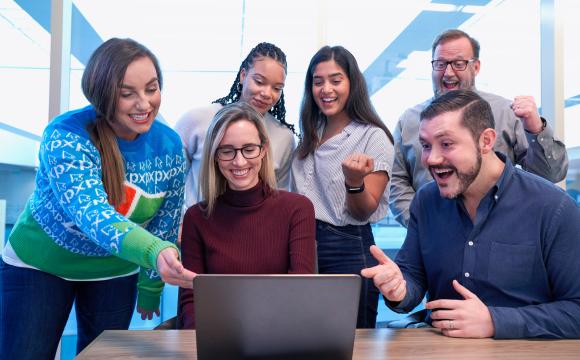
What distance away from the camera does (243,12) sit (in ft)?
10.7

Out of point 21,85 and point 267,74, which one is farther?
point 21,85

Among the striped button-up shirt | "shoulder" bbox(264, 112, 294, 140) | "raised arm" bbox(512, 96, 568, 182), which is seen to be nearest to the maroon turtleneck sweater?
the striped button-up shirt

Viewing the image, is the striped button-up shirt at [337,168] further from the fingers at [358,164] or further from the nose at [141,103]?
the nose at [141,103]

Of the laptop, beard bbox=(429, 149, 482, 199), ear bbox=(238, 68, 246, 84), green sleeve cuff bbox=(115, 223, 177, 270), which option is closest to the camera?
the laptop

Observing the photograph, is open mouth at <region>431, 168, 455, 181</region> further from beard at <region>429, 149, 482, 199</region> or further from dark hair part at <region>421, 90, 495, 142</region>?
dark hair part at <region>421, 90, 495, 142</region>

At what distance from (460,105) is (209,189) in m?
0.87

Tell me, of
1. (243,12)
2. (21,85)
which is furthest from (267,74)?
(21,85)

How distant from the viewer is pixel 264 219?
182 cm

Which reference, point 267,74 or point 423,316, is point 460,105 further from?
point 267,74

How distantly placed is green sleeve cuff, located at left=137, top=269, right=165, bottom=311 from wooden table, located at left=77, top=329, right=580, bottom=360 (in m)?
0.41

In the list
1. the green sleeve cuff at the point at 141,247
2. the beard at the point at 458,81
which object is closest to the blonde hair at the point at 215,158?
the green sleeve cuff at the point at 141,247

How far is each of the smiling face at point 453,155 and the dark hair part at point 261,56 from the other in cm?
88

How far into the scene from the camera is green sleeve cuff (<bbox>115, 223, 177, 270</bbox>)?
4.23 ft

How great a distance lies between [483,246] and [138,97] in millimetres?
1108
